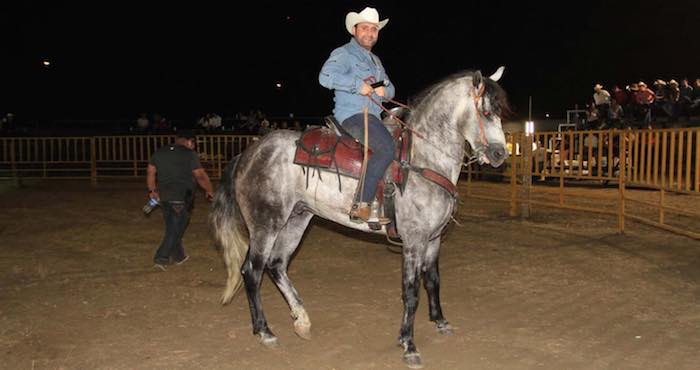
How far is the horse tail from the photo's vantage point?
Answer: 19.2 ft

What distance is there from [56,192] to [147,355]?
1425 centimetres

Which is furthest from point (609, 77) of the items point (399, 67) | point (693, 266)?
point (693, 266)

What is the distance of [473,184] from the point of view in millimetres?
18250

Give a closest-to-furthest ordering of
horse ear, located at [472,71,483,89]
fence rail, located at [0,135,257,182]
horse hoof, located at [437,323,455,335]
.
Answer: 1. horse ear, located at [472,71,483,89]
2. horse hoof, located at [437,323,455,335]
3. fence rail, located at [0,135,257,182]

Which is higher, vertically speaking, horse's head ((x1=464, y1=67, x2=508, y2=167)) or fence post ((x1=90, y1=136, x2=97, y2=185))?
horse's head ((x1=464, y1=67, x2=508, y2=167))

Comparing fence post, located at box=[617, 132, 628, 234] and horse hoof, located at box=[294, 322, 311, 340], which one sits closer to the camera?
horse hoof, located at box=[294, 322, 311, 340]

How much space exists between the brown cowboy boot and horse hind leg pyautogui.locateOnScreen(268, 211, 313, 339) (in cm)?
86

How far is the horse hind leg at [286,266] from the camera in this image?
534 cm

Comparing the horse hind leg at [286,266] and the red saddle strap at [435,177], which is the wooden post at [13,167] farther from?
the red saddle strap at [435,177]

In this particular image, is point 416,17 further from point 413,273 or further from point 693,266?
point 413,273

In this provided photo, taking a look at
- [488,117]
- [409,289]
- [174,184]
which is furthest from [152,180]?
[488,117]

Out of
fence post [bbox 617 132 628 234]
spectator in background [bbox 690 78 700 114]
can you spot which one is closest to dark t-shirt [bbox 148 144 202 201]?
fence post [bbox 617 132 628 234]

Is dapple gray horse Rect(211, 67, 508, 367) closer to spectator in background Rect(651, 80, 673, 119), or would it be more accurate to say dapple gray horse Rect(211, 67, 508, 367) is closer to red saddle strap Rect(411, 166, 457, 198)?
red saddle strap Rect(411, 166, 457, 198)

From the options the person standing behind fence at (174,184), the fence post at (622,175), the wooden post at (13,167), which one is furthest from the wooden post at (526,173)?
the wooden post at (13,167)
